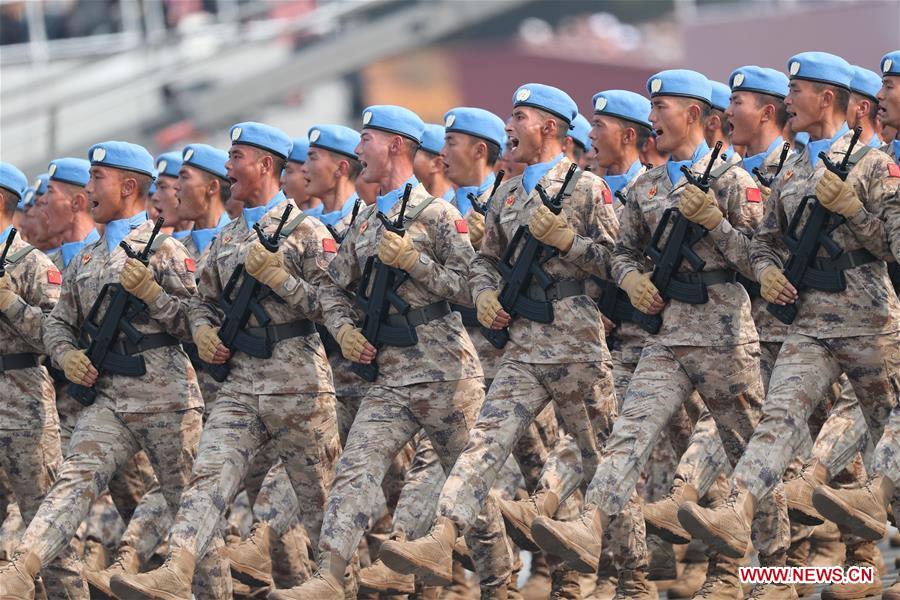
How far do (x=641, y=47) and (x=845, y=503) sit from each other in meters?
24.8

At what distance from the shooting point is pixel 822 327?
8359mm

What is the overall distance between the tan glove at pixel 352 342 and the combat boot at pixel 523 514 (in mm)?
920

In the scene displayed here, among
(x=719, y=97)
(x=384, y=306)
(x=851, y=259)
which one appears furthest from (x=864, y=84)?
(x=384, y=306)

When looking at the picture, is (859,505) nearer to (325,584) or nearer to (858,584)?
(858,584)

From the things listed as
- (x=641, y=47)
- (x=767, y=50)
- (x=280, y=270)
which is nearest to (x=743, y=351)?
(x=280, y=270)

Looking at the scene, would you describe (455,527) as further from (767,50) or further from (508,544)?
(767,50)

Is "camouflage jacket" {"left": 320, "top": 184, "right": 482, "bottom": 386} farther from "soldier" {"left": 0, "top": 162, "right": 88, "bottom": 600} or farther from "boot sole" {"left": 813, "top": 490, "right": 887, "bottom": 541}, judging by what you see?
"boot sole" {"left": 813, "top": 490, "right": 887, "bottom": 541}

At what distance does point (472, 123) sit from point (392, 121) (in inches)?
21.2

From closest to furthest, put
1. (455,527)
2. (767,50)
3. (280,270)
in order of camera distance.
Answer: (455,527) → (280,270) → (767,50)

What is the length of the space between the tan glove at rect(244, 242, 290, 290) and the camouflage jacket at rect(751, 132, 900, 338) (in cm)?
215

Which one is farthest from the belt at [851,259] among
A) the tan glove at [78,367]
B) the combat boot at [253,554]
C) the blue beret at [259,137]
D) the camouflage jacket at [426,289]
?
the tan glove at [78,367]

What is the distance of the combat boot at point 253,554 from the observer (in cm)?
968

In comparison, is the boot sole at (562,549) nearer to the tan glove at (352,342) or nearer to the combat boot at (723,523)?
the combat boot at (723,523)

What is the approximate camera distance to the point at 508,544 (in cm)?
895
